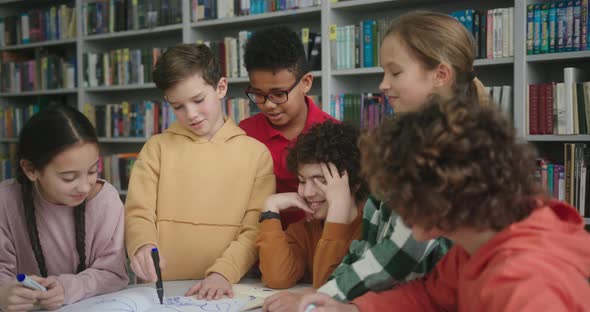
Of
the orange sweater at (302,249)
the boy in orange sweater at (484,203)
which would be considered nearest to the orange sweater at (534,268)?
the boy in orange sweater at (484,203)

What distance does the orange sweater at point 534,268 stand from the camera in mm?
613

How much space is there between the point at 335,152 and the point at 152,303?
0.53m

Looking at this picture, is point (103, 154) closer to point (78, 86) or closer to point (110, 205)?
point (78, 86)

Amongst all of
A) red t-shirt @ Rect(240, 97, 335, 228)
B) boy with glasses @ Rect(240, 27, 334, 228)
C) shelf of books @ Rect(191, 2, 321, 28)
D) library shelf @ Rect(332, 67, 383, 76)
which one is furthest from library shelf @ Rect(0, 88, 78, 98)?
boy with glasses @ Rect(240, 27, 334, 228)

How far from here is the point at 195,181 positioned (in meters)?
1.50

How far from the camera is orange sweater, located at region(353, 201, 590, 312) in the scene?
2.01 ft

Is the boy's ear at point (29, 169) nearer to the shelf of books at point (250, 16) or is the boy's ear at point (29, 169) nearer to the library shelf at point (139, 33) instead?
the shelf of books at point (250, 16)

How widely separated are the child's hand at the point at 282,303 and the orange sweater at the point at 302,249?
0.16m

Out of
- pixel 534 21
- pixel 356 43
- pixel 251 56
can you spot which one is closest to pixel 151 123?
pixel 356 43

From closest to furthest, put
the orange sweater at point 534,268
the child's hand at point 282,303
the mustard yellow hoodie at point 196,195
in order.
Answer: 1. the orange sweater at point 534,268
2. the child's hand at point 282,303
3. the mustard yellow hoodie at point 196,195

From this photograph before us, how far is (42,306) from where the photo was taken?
113cm

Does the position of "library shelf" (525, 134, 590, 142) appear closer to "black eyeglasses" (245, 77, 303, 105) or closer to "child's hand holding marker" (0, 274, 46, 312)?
"black eyeglasses" (245, 77, 303, 105)

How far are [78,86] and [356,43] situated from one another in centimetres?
236

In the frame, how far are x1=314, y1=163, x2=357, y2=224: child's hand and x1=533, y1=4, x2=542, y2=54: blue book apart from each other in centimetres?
167
